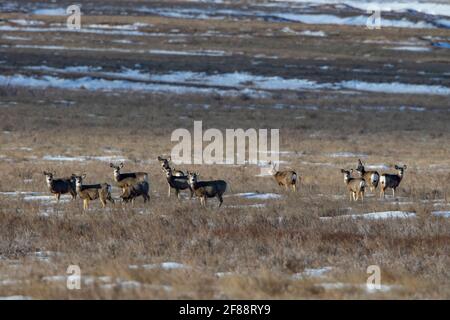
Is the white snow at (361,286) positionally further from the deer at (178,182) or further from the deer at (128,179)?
the deer at (178,182)

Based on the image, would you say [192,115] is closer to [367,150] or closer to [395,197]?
[367,150]

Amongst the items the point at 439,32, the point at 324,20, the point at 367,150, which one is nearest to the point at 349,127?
the point at 367,150

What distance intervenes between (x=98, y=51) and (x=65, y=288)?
2473 inches

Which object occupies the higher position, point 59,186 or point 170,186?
point 59,186

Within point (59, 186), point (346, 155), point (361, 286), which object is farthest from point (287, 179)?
point (361, 286)

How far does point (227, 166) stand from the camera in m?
26.4

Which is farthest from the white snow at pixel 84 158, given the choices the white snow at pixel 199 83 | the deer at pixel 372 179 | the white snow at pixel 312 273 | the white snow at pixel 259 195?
the white snow at pixel 199 83

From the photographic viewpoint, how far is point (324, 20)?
12188 cm

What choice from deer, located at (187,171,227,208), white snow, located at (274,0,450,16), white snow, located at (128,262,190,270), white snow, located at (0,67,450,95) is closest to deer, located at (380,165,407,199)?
deer, located at (187,171,227,208)

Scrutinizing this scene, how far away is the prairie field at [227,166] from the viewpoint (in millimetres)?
10555

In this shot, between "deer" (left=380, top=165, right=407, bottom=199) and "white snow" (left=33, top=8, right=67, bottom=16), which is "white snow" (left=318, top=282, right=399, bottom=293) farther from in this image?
"white snow" (left=33, top=8, right=67, bottom=16)

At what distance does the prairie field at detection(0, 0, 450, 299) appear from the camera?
34.6 feet

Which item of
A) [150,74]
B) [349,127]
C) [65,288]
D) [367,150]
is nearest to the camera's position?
[65,288]

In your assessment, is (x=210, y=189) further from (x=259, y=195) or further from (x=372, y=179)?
(x=372, y=179)
